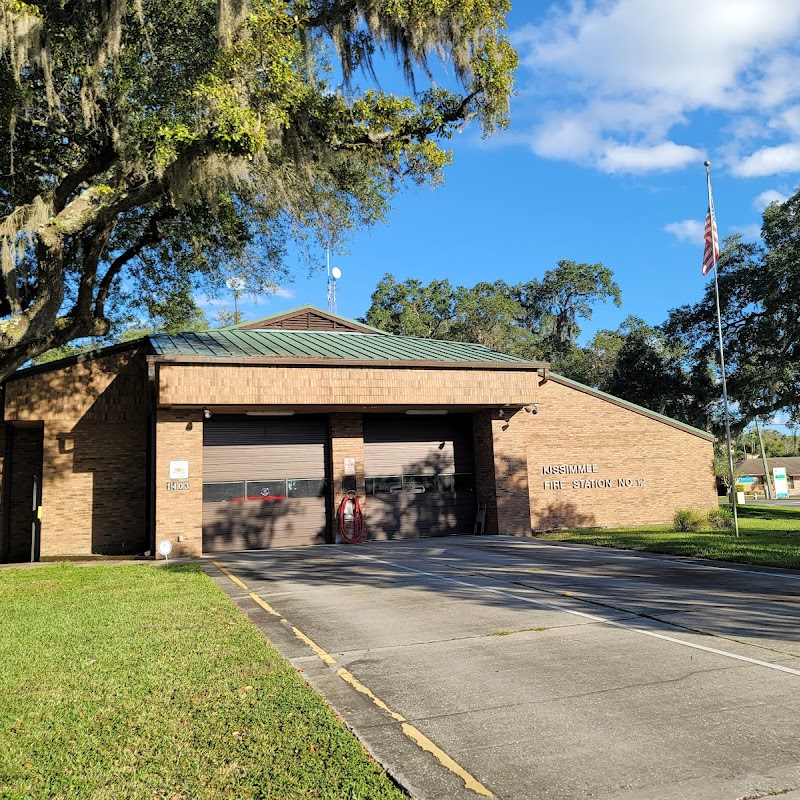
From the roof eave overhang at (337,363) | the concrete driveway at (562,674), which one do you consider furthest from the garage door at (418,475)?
the concrete driveway at (562,674)

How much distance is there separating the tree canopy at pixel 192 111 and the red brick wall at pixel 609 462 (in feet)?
36.2

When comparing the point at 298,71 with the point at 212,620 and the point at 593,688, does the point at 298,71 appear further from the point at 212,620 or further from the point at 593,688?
the point at 593,688

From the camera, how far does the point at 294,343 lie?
21.9 m

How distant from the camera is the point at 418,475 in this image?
22312 millimetres

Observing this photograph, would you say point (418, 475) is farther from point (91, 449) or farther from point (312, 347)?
point (91, 449)

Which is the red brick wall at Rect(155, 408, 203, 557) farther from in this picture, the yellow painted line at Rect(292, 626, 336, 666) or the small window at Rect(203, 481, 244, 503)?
the yellow painted line at Rect(292, 626, 336, 666)

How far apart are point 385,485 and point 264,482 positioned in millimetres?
3908

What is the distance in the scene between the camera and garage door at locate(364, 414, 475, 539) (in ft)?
71.3

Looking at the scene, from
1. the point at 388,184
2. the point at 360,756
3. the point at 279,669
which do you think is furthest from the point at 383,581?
the point at 388,184

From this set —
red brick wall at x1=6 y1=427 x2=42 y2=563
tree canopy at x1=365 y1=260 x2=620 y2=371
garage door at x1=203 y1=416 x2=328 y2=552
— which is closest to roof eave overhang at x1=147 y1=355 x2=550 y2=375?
garage door at x1=203 y1=416 x2=328 y2=552

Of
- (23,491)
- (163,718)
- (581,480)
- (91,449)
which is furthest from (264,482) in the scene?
(163,718)

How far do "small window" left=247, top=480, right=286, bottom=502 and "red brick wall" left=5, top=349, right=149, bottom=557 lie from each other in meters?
3.37

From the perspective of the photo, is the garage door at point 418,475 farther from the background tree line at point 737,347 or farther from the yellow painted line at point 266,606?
the background tree line at point 737,347

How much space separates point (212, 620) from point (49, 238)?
905cm
